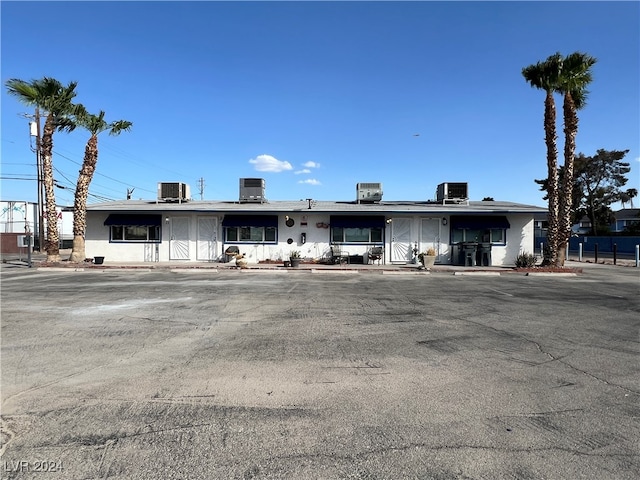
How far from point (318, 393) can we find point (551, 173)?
19595 millimetres

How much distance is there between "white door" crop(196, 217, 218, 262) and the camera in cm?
2247

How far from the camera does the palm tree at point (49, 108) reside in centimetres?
1947

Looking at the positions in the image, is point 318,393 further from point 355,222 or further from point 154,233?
point 154,233

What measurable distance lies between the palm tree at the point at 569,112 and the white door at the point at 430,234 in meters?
5.82

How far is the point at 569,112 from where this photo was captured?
61.9 ft

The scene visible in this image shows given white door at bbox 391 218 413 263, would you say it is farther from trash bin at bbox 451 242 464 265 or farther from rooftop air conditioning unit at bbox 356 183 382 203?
rooftop air conditioning unit at bbox 356 183 382 203

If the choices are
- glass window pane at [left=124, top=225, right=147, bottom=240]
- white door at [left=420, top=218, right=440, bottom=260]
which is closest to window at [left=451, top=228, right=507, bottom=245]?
white door at [left=420, top=218, right=440, bottom=260]

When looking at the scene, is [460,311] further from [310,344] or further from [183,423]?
[183,423]

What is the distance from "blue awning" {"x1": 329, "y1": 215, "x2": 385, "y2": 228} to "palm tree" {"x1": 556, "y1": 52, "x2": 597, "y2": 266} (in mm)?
8830

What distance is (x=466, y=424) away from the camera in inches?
138

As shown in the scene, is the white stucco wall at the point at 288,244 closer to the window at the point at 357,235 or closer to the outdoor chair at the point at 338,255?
the window at the point at 357,235

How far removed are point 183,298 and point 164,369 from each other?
5722 mm

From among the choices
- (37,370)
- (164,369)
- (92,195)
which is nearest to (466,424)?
(164,369)

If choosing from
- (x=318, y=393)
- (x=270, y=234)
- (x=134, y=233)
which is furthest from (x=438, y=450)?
(x=134, y=233)
